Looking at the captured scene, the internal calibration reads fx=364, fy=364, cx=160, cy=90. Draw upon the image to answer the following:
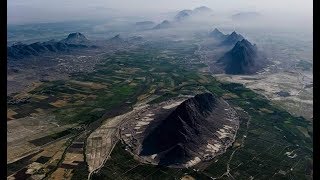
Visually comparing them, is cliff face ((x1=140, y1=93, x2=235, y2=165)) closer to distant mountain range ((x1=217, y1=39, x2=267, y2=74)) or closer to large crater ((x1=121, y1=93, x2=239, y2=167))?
large crater ((x1=121, y1=93, x2=239, y2=167))

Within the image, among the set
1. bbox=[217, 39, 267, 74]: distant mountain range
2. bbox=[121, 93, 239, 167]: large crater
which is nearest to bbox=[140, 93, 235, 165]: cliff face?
bbox=[121, 93, 239, 167]: large crater

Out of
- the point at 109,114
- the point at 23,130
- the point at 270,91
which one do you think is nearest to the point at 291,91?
the point at 270,91

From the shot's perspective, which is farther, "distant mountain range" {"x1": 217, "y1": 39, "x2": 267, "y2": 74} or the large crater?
"distant mountain range" {"x1": 217, "y1": 39, "x2": 267, "y2": 74}

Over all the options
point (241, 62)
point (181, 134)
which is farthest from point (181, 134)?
point (241, 62)

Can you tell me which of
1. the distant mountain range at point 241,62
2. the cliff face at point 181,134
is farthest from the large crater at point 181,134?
the distant mountain range at point 241,62

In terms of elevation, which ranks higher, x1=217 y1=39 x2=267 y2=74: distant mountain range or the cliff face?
x1=217 y1=39 x2=267 y2=74: distant mountain range

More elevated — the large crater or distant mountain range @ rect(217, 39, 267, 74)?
distant mountain range @ rect(217, 39, 267, 74)
